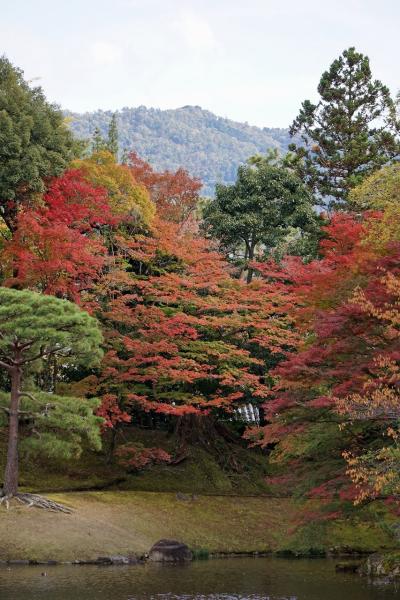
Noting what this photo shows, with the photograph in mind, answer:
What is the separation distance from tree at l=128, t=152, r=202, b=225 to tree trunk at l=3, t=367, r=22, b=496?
19768 mm

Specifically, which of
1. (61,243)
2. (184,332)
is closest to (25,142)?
(61,243)

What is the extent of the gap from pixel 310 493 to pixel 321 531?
1.55m

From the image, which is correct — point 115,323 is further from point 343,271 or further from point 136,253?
point 343,271

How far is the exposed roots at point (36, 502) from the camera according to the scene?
1078 inches

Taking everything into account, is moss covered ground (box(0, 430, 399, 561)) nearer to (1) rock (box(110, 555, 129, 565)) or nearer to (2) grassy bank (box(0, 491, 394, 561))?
(2) grassy bank (box(0, 491, 394, 561))

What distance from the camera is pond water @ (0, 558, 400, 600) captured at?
19.8 meters

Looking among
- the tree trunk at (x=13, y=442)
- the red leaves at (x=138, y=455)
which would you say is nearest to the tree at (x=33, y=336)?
the tree trunk at (x=13, y=442)

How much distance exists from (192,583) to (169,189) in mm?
31883

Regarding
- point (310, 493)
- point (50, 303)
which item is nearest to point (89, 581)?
point (310, 493)

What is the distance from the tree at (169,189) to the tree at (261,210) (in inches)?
194

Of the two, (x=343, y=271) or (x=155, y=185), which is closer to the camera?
(x=343, y=271)

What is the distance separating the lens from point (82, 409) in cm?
2825

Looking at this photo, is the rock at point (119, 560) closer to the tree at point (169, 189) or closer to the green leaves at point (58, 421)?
the green leaves at point (58, 421)

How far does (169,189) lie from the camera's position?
50.8 m
